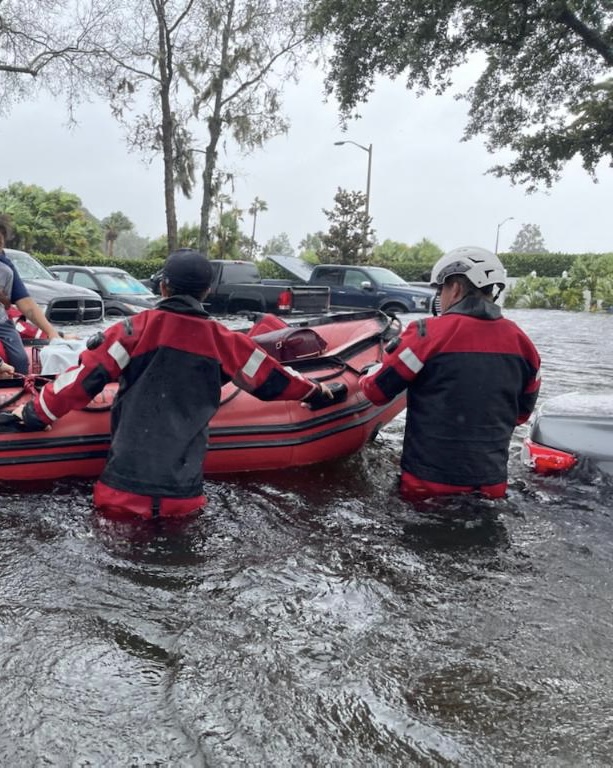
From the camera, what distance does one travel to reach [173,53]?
24266 millimetres

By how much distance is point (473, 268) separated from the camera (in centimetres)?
403

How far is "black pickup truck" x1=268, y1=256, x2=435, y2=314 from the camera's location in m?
17.6

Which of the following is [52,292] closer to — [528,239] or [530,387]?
[530,387]

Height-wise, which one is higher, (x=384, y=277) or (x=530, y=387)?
(x=384, y=277)

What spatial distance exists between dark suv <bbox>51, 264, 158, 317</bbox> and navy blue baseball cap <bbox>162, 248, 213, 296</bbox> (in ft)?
36.1

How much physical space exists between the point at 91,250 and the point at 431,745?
149ft

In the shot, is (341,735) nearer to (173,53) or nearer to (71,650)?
(71,650)

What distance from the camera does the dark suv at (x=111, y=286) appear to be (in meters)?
14.7

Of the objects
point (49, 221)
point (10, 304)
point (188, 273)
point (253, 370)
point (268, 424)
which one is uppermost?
point (49, 221)

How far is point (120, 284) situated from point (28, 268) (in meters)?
2.91

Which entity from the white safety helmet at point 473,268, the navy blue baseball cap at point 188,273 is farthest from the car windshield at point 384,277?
the navy blue baseball cap at point 188,273

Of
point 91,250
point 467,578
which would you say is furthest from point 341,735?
point 91,250

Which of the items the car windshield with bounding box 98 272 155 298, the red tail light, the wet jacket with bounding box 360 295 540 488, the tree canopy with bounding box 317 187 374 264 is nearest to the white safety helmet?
the wet jacket with bounding box 360 295 540 488

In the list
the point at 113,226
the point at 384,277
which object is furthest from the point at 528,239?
the point at 384,277
